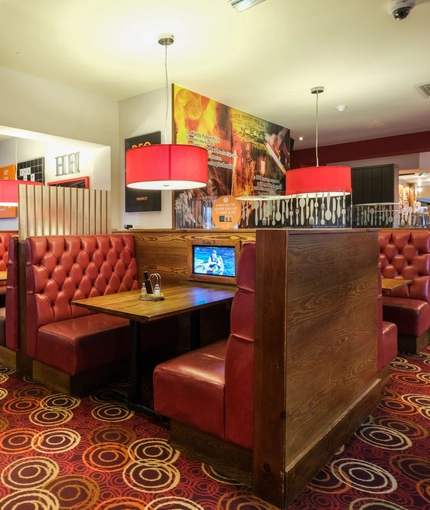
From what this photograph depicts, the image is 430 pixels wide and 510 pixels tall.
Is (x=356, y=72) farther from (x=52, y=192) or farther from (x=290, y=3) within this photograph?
(x=52, y=192)

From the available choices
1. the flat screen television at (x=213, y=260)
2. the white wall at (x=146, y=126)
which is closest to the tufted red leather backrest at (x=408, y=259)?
the flat screen television at (x=213, y=260)

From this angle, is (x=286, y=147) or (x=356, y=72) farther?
(x=286, y=147)

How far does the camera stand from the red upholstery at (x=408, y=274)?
392 cm

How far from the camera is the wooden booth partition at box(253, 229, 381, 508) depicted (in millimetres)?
1670

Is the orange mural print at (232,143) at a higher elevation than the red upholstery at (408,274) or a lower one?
higher

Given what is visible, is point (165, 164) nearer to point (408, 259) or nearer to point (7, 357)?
point (7, 357)

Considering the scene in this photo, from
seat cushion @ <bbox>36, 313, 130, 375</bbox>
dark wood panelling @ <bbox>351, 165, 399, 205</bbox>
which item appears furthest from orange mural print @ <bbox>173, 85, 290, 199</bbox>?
seat cushion @ <bbox>36, 313, 130, 375</bbox>

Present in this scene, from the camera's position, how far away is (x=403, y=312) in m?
3.94

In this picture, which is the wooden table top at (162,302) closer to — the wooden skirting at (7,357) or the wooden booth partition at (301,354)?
the wooden booth partition at (301,354)

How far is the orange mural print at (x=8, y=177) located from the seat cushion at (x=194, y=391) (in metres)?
6.55

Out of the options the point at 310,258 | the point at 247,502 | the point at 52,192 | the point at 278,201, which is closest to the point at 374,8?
the point at 278,201

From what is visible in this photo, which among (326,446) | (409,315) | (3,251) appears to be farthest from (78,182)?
(326,446)

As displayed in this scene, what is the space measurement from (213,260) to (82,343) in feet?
4.29

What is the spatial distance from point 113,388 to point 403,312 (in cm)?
290
